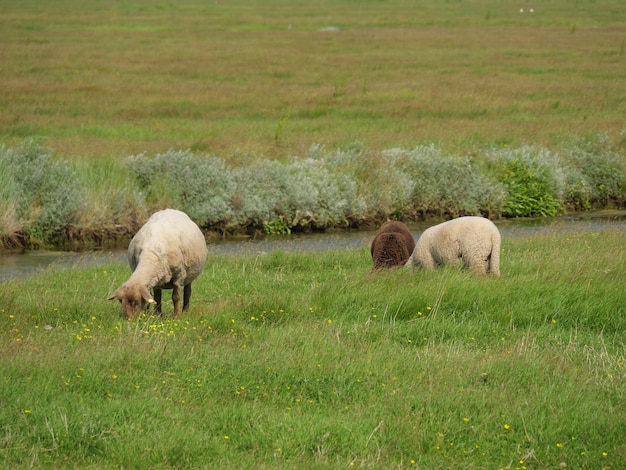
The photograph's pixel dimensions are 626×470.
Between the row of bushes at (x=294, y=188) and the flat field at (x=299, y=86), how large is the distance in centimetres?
167

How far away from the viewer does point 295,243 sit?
20.0m

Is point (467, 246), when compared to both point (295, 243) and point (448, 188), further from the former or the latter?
point (448, 188)

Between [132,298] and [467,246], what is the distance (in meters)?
4.76

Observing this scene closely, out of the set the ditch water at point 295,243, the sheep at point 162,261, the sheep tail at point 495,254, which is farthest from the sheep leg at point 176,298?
the ditch water at point 295,243

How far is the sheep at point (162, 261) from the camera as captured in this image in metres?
10.4

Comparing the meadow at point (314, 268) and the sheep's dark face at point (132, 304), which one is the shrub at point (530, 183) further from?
the sheep's dark face at point (132, 304)

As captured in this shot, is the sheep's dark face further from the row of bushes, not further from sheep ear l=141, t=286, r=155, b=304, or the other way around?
the row of bushes

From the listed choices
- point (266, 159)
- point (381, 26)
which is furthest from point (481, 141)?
point (381, 26)

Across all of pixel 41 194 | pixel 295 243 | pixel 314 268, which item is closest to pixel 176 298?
pixel 314 268

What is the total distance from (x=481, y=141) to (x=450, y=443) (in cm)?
2108

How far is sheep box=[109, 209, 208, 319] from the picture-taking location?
10.4 m

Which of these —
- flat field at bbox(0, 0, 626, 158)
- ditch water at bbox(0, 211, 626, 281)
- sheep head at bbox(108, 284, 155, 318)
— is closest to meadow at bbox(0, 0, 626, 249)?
flat field at bbox(0, 0, 626, 158)

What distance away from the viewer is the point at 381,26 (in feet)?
240

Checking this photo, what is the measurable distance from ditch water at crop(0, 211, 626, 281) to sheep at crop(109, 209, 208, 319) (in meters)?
4.81
